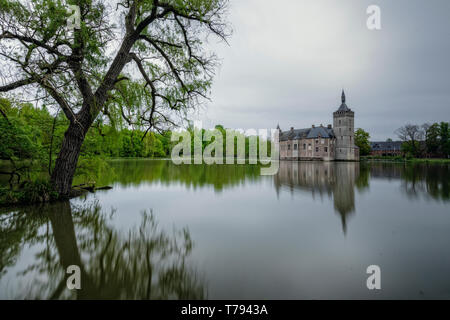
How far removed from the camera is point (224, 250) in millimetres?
3732

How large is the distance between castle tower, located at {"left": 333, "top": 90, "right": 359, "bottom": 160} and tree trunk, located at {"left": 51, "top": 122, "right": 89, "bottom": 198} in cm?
5782

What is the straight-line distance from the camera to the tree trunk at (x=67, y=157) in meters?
6.88

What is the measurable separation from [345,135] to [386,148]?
4279 cm

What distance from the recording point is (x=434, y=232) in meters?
4.66

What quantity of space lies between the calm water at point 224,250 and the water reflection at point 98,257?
2 cm

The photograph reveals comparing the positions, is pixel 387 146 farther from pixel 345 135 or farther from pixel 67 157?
pixel 67 157

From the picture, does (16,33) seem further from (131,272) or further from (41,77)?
(131,272)

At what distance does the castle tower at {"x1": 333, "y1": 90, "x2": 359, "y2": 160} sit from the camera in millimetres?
54000

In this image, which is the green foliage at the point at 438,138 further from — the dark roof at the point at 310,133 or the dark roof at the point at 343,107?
the dark roof at the point at 310,133
